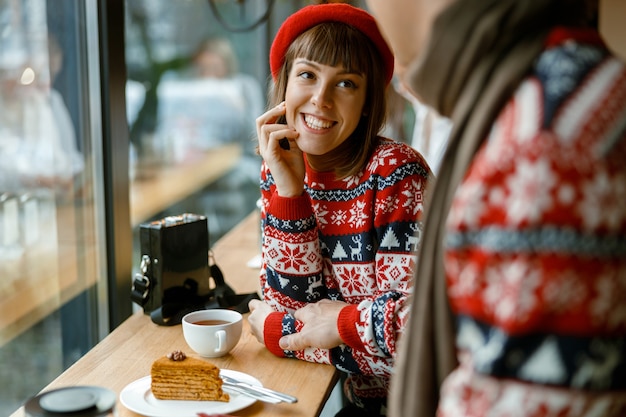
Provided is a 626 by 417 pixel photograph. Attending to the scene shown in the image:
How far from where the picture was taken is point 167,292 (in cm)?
175

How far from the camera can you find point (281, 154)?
161 centimetres

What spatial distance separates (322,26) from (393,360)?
2.37ft

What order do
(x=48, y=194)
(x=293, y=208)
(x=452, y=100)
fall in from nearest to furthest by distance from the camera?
(x=452, y=100) < (x=293, y=208) < (x=48, y=194)

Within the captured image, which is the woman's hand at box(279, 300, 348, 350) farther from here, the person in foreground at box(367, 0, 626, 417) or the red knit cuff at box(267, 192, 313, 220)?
the person in foreground at box(367, 0, 626, 417)

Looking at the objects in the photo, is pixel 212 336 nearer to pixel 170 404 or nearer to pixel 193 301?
pixel 170 404

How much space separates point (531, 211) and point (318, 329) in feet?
2.82

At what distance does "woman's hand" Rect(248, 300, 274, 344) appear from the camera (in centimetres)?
155

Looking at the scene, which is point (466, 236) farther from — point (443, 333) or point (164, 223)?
point (164, 223)

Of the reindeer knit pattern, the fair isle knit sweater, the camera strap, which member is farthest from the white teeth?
the fair isle knit sweater

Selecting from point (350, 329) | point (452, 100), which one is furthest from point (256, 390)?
point (452, 100)

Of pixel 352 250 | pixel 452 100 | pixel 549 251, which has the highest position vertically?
pixel 452 100

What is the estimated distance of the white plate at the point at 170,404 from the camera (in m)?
1.21

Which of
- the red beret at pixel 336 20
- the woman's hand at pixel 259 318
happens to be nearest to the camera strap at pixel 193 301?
the woman's hand at pixel 259 318

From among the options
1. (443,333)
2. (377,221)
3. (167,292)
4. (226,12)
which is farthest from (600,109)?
(226,12)
